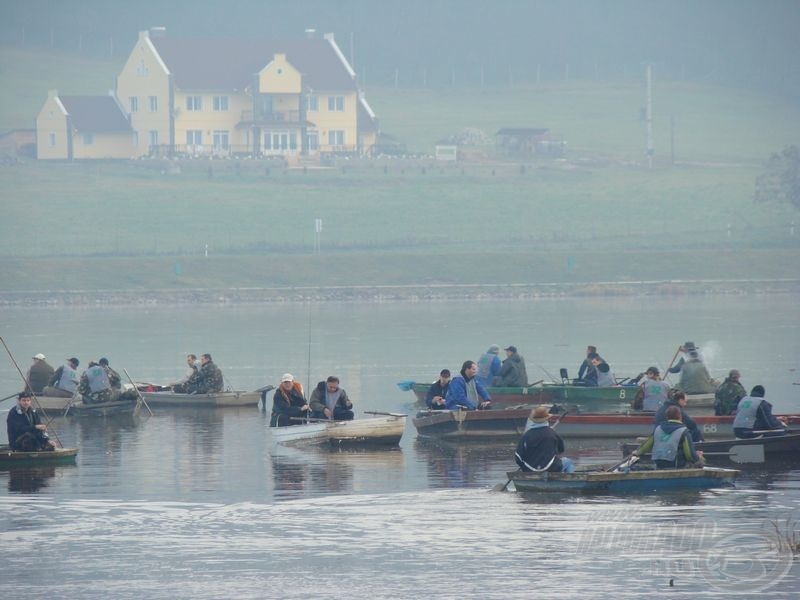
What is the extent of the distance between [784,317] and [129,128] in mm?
88256

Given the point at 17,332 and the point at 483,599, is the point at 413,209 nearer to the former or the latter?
the point at 17,332

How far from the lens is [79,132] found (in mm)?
159750

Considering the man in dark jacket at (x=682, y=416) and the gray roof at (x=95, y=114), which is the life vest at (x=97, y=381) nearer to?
the man in dark jacket at (x=682, y=416)

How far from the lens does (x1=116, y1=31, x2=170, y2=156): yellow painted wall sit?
525ft

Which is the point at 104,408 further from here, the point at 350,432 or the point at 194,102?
the point at 194,102

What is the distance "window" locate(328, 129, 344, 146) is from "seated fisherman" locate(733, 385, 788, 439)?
13354cm

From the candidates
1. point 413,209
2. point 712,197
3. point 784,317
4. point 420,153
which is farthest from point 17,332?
point 420,153

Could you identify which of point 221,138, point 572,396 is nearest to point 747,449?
point 572,396

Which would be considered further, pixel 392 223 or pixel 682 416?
pixel 392 223

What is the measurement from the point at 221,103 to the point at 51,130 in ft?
51.6

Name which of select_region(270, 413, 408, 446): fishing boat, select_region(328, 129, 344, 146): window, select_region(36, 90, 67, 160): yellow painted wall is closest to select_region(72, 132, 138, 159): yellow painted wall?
select_region(36, 90, 67, 160): yellow painted wall

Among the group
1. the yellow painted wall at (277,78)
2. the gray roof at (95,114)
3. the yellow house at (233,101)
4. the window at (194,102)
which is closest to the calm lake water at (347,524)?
the yellow house at (233,101)

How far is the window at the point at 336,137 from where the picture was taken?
165125mm

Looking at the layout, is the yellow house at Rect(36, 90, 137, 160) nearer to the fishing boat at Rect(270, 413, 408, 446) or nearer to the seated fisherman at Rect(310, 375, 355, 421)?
the seated fisherman at Rect(310, 375, 355, 421)
